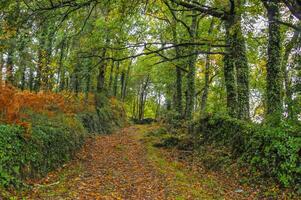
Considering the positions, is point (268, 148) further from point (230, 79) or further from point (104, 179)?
point (230, 79)

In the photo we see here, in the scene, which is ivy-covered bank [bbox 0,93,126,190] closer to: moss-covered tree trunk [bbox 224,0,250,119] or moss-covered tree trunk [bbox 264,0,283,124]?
moss-covered tree trunk [bbox 224,0,250,119]

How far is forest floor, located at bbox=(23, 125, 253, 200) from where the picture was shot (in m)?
7.42

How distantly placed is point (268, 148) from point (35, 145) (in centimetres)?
654

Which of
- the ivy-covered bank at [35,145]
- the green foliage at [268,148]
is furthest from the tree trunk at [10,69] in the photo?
the green foliage at [268,148]

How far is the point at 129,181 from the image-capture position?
29.4 feet

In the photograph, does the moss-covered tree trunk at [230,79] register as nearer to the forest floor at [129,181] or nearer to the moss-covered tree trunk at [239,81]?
the moss-covered tree trunk at [239,81]

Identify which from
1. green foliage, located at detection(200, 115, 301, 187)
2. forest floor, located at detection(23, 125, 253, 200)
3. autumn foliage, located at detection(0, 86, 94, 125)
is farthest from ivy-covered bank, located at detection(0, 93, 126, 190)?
green foliage, located at detection(200, 115, 301, 187)

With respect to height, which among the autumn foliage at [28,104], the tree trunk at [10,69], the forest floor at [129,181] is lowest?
the forest floor at [129,181]

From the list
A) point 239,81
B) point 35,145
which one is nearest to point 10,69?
point 35,145

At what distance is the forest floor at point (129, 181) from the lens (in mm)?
7422

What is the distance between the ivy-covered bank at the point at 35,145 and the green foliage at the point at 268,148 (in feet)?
19.9

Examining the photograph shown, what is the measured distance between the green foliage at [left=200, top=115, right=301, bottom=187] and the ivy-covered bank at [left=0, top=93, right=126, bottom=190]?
607 cm

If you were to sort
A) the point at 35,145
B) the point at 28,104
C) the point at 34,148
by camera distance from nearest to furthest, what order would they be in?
the point at 34,148 < the point at 35,145 < the point at 28,104

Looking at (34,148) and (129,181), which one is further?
(129,181)
